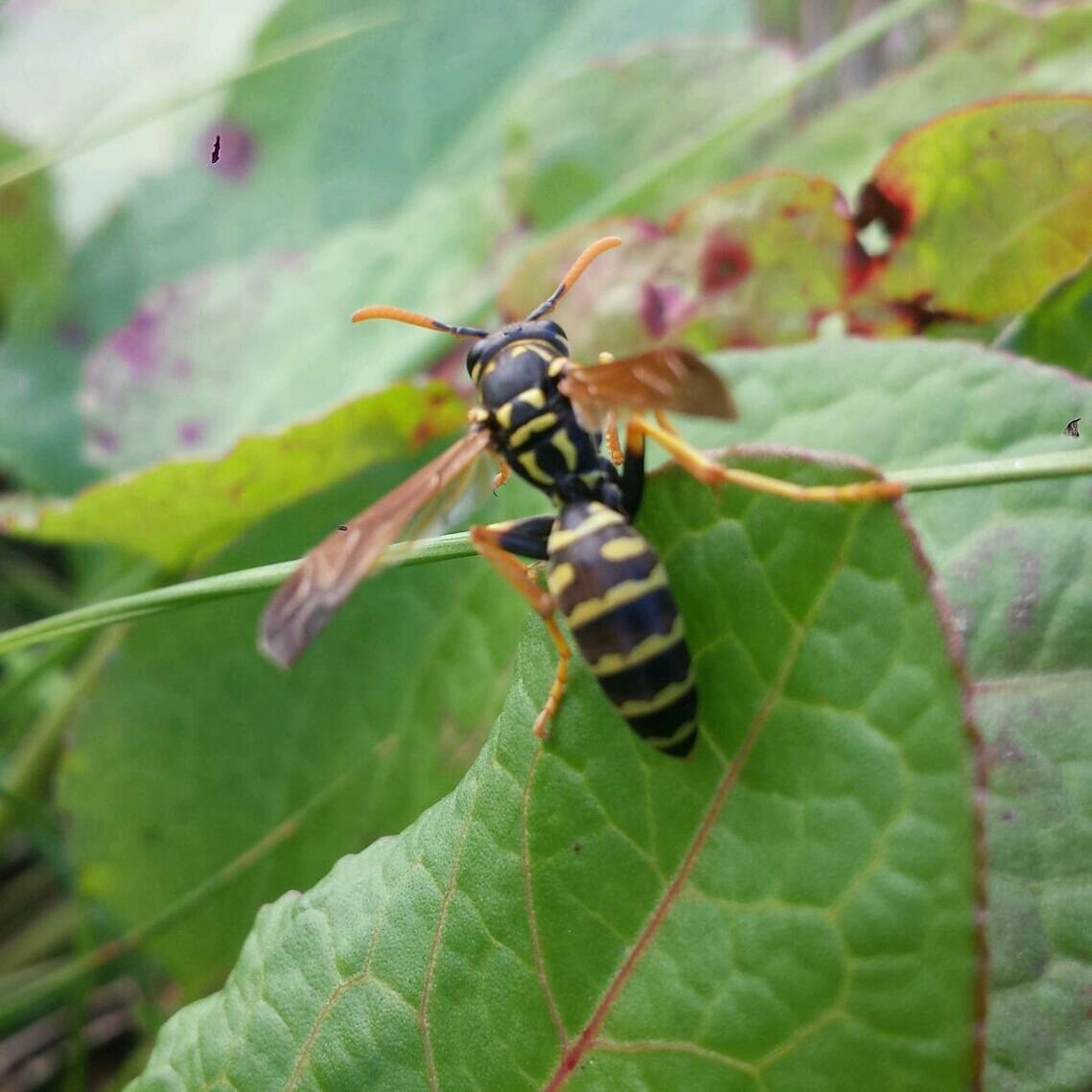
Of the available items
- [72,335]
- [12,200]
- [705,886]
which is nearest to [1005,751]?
[705,886]

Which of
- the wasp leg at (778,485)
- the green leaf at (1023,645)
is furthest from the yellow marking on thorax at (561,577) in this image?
the green leaf at (1023,645)

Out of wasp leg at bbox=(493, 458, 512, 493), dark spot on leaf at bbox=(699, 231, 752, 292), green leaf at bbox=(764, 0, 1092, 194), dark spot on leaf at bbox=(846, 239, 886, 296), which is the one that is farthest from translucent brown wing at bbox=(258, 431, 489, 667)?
green leaf at bbox=(764, 0, 1092, 194)

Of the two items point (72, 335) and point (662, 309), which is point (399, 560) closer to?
point (662, 309)

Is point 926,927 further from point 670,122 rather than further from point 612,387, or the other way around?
point 670,122

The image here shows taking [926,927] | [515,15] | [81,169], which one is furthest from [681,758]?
[81,169]

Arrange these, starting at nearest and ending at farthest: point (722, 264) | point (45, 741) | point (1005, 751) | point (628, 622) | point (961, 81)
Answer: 1. point (628, 622)
2. point (1005, 751)
3. point (722, 264)
4. point (961, 81)
5. point (45, 741)

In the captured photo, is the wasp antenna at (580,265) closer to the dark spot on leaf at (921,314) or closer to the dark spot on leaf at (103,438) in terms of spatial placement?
the dark spot on leaf at (921,314)
